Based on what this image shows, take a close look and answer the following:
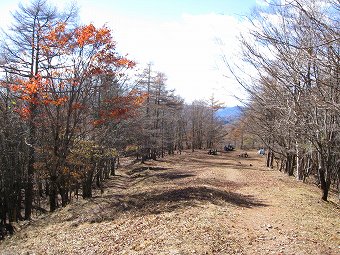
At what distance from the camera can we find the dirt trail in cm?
727

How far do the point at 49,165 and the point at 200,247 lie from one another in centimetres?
896

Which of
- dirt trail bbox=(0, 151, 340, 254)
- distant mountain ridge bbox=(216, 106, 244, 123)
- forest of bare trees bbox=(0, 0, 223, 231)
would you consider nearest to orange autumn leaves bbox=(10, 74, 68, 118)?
forest of bare trees bbox=(0, 0, 223, 231)

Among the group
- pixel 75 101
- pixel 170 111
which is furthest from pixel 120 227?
pixel 170 111

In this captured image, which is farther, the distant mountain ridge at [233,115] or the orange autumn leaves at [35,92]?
the distant mountain ridge at [233,115]

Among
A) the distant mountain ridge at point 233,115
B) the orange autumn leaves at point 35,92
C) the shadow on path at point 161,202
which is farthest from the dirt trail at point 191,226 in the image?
the orange autumn leaves at point 35,92

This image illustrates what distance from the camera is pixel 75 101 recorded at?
1435 centimetres

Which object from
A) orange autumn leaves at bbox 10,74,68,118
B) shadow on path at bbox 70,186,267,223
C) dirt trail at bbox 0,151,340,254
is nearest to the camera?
dirt trail at bbox 0,151,340,254

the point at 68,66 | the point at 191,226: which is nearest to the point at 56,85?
the point at 68,66

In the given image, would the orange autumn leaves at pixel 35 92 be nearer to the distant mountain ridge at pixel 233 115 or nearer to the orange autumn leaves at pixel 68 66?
the orange autumn leaves at pixel 68 66

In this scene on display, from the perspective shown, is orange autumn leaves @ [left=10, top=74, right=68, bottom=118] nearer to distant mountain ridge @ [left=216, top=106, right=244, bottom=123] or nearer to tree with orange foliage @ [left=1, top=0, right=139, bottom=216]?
tree with orange foliage @ [left=1, top=0, right=139, bottom=216]

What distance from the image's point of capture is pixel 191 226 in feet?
28.1

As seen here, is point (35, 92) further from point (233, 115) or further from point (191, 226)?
point (233, 115)

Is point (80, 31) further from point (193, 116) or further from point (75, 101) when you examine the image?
point (193, 116)

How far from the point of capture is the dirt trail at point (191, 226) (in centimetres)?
727
